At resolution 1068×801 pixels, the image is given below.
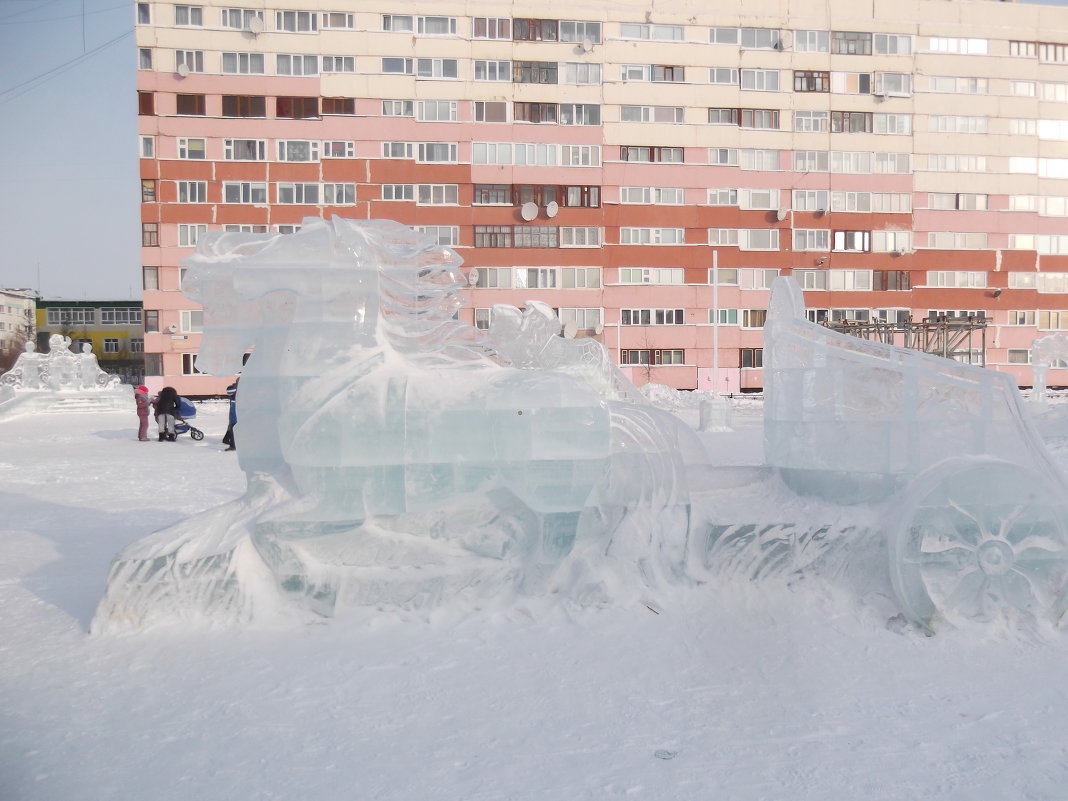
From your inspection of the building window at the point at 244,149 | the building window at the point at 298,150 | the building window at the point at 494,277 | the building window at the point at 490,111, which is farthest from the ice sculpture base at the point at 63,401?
the building window at the point at 490,111

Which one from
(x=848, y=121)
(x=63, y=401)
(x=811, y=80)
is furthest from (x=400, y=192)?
(x=848, y=121)

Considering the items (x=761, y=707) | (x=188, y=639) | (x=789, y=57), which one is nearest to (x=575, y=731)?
(x=761, y=707)

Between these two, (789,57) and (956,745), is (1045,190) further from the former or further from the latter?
(956,745)

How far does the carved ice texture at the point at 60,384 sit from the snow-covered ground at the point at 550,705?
798 inches

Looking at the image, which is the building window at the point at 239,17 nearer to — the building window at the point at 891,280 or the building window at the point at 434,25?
the building window at the point at 434,25

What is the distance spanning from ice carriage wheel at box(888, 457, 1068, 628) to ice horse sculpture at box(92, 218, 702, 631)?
1.05m

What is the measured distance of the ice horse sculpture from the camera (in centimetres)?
369

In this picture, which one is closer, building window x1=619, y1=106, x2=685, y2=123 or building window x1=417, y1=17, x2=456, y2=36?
building window x1=417, y1=17, x2=456, y2=36

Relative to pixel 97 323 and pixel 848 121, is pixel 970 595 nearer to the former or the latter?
pixel 848 121

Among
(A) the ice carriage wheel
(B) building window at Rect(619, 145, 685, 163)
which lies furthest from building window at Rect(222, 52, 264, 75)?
(A) the ice carriage wheel

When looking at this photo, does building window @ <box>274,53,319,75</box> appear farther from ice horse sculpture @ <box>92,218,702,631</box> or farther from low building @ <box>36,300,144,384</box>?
low building @ <box>36,300,144,384</box>

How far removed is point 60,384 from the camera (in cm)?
2284

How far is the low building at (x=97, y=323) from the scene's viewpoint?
5866 cm

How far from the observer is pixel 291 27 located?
28.6 m
